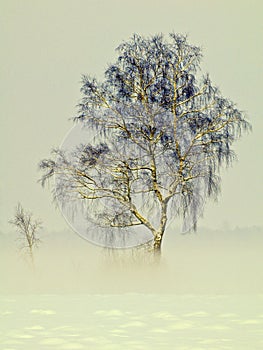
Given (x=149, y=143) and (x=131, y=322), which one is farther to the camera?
(x=149, y=143)

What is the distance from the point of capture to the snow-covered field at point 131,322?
16.6ft

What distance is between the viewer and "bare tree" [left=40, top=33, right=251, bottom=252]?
30.9 ft

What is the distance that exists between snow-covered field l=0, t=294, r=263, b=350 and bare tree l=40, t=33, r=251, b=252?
2.09 metres

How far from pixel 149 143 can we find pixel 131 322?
3973 millimetres

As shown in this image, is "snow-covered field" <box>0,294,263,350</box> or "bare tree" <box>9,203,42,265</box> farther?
"bare tree" <box>9,203,42,265</box>

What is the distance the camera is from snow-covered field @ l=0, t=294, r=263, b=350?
505cm

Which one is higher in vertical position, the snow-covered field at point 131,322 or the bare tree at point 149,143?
the bare tree at point 149,143

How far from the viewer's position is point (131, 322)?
5.89 metres

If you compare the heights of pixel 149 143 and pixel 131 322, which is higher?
pixel 149 143

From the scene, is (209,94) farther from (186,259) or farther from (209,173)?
(186,259)

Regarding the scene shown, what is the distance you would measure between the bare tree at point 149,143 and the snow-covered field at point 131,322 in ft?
6.87

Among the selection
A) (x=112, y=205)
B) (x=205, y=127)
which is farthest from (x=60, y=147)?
(x=205, y=127)

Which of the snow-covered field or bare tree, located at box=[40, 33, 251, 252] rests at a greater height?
bare tree, located at box=[40, 33, 251, 252]

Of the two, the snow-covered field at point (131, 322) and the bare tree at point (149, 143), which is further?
the bare tree at point (149, 143)
